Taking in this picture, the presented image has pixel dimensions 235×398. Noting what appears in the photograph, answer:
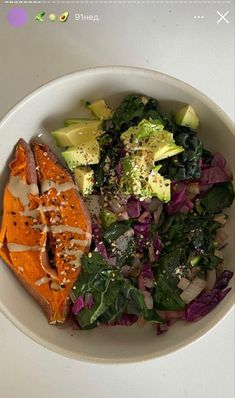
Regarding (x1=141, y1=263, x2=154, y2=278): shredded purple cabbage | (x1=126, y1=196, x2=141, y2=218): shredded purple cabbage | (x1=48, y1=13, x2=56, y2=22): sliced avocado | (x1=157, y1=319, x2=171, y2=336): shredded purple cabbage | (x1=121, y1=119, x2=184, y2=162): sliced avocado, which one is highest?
(x1=48, y1=13, x2=56, y2=22): sliced avocado

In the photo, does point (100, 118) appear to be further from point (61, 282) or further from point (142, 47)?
point (61, 282)

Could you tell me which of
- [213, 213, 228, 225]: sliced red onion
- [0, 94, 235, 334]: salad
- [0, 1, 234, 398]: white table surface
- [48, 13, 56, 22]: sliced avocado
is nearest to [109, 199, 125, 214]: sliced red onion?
[0, 94, 235, 334]: salad

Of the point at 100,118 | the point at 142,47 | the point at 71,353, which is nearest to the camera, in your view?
the point at 71,353

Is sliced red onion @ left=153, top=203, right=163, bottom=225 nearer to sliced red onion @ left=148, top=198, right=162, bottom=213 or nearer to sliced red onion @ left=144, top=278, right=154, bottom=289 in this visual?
sliced red onion @ left=148, top=198, right=162, bottom=213

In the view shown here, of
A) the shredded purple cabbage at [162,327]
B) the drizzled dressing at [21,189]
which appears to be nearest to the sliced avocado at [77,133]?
the drizzled dressing at [21,189]

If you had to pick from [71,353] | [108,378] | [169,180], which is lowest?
[108,378]

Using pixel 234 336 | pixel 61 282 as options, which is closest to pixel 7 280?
pixel 61 282

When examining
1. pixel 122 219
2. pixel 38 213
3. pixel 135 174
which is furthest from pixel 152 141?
pixel 38 213

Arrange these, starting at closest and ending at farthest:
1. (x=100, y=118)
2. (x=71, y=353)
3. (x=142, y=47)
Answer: (x=71, y=353), (x=100, y=118), (x=142, y=47)
